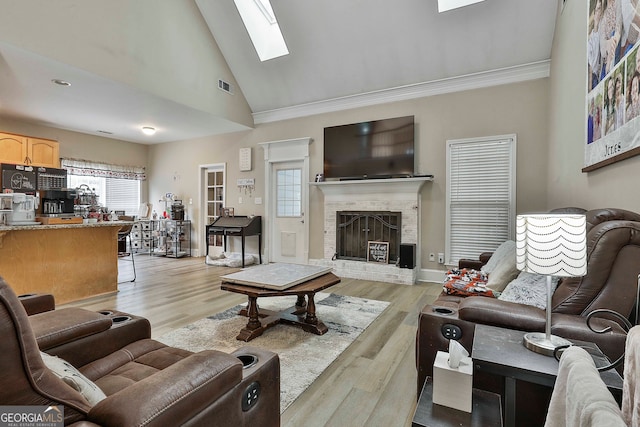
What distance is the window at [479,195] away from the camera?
13.5 feet

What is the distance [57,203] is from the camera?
12.6 ft

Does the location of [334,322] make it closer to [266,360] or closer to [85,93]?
[266,360]

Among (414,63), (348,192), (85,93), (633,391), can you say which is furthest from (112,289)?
(414,63)

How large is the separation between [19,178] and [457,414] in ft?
21.9

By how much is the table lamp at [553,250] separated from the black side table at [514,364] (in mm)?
63

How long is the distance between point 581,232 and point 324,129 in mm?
4475

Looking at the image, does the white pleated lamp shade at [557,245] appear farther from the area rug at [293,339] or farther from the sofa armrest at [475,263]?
the sofa armrest at [475,263]

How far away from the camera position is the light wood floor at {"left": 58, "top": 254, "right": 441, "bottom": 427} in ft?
5.57

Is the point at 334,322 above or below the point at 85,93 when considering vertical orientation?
below

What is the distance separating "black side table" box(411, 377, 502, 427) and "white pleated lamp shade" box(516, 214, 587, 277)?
60 centimetres

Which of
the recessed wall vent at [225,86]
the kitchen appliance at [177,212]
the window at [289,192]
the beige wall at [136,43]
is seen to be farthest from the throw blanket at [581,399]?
the kitchen appliance at [177,212]

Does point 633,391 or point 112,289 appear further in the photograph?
point 112,289

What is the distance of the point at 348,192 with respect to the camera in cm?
509

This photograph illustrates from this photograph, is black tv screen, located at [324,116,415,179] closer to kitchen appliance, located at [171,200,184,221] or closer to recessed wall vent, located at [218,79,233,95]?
recessed wall vent, located at [218,79,233,95]
